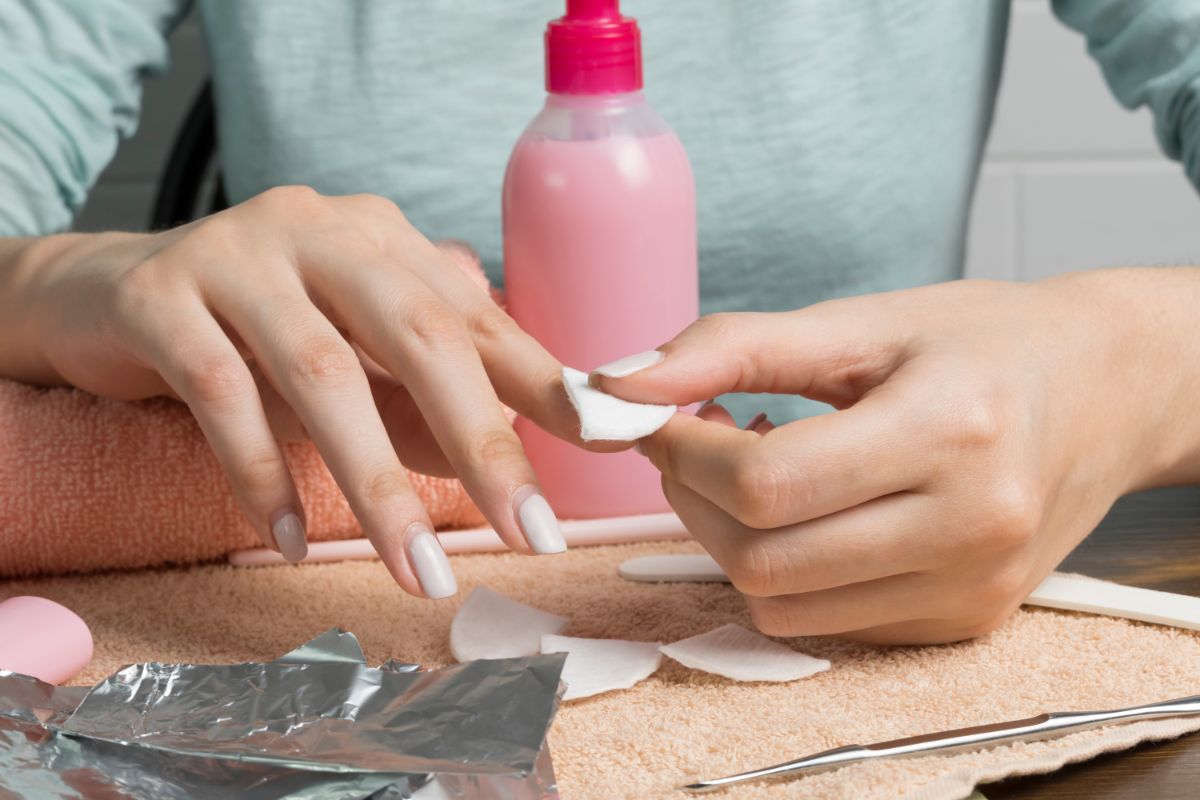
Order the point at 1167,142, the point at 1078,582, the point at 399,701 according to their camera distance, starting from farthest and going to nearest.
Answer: the point at 1167,142 < the point at 1078,582 < the point at 399,701

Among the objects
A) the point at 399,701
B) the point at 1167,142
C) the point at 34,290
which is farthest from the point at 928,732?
the point at 1167,142

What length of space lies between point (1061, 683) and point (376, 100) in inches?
23.6

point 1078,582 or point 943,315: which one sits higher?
point 943,315

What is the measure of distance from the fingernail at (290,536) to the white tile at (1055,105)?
116 cm

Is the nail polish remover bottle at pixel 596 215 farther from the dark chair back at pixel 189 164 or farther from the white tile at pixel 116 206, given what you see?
the white tile at pixel 116 206

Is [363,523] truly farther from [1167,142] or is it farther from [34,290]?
[1167,142]

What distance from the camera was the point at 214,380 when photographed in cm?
45

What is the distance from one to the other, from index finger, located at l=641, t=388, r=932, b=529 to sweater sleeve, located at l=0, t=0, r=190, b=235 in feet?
1.83

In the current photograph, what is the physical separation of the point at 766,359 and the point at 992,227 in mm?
1103

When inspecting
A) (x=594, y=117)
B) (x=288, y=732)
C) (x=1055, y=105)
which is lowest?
(x=1055, y=105)

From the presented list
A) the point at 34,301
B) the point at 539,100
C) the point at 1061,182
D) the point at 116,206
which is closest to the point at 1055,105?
the point at 1061,182

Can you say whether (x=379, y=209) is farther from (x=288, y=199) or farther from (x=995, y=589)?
(x=995, y=589)

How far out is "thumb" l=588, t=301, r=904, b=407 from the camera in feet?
1.31

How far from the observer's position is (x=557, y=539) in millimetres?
411
